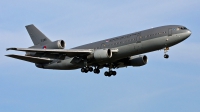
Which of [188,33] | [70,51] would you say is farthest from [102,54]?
[188,33]

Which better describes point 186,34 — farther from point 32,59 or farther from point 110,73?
point 32,59

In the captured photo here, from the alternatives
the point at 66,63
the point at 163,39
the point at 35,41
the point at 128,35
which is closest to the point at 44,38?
the point at 35,41

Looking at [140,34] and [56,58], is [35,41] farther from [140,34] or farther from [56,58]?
[140,34]

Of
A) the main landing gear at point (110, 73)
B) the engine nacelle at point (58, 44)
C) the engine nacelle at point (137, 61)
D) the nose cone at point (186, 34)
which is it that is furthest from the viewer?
the main landing gear at point (110, 73)

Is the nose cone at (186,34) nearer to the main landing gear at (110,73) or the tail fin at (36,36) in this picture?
the main landing gear at (110,73)

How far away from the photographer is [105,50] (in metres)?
64.9

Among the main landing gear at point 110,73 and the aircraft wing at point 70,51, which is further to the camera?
the main landing gear at point 110,73

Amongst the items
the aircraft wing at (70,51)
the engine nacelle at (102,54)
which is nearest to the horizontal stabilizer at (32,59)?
the aircraft wing at (70,51)

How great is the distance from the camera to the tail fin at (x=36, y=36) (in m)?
72.9

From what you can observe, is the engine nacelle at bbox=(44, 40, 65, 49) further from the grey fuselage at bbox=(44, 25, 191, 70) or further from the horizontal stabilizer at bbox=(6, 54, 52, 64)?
the grey fuselage at bbox=(44, 25, 191, 70)

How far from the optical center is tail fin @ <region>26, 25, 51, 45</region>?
72875 millimetres

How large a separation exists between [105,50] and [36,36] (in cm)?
1330

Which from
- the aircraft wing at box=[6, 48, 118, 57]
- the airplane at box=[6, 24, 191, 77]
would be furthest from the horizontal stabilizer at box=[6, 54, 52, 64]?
the aircraft wing at box=[6, 48, 118, 57]

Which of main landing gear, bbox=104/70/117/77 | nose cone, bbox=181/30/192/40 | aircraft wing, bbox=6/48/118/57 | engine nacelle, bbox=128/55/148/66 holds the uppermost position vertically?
nose cone, bbox=181/30/192/40
